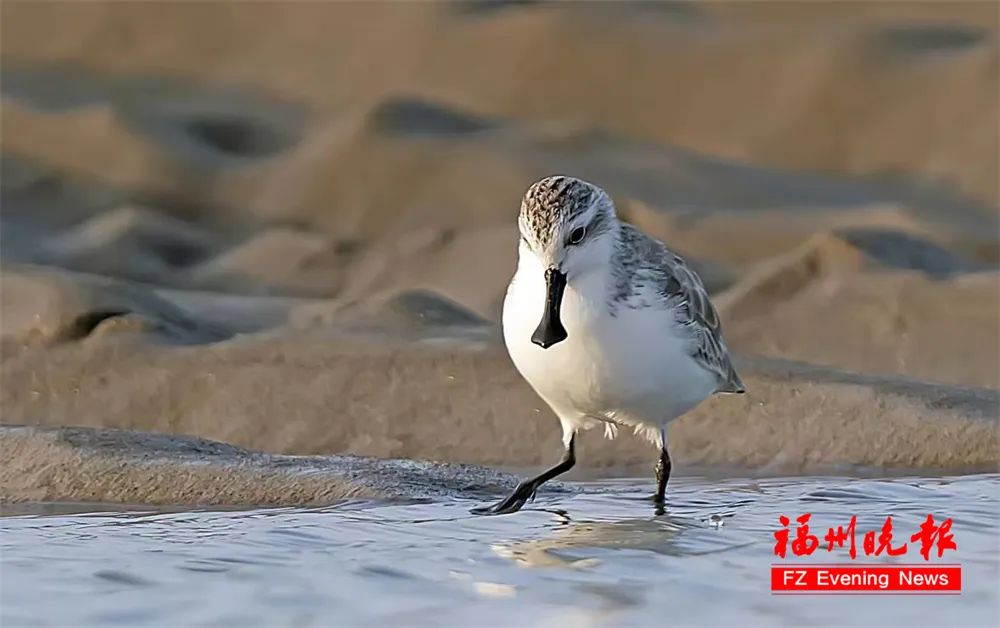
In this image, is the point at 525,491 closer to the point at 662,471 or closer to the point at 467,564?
the point at 662,471

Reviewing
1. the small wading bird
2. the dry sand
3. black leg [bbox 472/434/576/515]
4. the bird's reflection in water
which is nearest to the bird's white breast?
the small wading bird

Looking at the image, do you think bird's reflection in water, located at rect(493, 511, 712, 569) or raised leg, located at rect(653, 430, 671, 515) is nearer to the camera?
bird's reflection in water, located at rect(493, 511, 712, 569)

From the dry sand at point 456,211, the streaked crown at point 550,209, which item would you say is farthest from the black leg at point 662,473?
the streaked crown at point 550,209

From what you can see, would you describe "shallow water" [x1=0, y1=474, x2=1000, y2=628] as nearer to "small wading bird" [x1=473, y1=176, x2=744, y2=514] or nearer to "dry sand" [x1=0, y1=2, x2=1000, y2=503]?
"small wading bird" [x1=473, y1=176, x2=744, y2=514]

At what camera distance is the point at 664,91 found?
11133 millimetres

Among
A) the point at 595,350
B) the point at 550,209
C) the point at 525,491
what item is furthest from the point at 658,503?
the point at 550,209

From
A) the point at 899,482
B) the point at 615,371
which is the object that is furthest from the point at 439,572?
the point at 899,482

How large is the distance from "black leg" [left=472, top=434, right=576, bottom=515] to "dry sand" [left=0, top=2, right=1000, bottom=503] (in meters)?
0.59

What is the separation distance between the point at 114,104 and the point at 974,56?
5232 millimetres

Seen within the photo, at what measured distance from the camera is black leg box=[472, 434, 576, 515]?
5.38m

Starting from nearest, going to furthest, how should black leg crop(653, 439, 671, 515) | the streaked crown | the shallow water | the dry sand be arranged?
the shallow water → the streaked crown → black leg crop(653, 439, 671, 515) → the dry sand

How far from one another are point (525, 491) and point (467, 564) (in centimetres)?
94

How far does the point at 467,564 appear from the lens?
4.66 m

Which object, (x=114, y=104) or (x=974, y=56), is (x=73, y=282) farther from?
(x=974, y=56)
